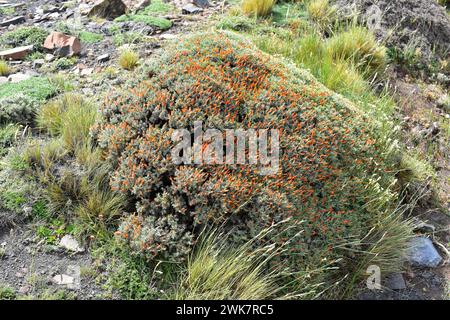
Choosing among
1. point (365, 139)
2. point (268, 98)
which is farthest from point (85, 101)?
point (365, 139)

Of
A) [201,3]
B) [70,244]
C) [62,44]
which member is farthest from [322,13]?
[70,244]

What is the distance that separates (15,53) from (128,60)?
5.43 ft

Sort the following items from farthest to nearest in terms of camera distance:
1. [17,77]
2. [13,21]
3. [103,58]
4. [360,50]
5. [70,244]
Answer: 1. [13,21]
2. [360,50]
3. [103,58]
4. [17,77]
5. [70,244]

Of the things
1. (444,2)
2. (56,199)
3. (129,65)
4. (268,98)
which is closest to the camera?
(56,199)

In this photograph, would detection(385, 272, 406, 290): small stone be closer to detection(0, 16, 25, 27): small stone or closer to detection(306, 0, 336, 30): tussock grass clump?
detection(306, 0, 336, 30): tussock grass clump

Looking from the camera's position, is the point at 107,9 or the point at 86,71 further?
the point at 107,9

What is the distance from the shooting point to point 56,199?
4469 millimetres

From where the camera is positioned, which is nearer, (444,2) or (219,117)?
(219,117)

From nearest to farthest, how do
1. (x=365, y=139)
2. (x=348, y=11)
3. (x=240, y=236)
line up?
(x=240, y=236)
(x=365, y=139)
(x=348, y=11)

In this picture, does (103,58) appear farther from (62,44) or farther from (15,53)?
(15,53)

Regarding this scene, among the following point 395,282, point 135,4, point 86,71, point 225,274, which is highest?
point 135,4

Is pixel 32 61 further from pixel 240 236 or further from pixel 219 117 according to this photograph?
pixel 240 236

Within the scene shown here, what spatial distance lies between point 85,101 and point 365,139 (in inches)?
127

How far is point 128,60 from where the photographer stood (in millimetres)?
6461
